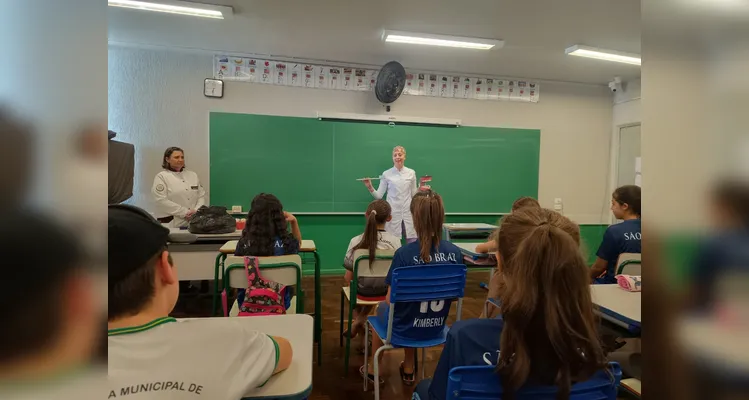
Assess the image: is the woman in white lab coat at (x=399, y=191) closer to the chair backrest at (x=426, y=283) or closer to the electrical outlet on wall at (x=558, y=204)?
the electrical outlet on wall at (x=558, y=204)

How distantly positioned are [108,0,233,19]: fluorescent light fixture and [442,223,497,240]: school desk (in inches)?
129

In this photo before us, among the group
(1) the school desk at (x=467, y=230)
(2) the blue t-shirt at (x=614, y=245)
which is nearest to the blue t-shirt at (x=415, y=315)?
(2) the blue t-shirt at (x=614, y=245)

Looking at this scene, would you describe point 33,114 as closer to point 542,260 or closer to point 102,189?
point 102,189

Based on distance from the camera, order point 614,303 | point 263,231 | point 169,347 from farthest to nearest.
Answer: point 263,231 → point 614,303 → point 169,347

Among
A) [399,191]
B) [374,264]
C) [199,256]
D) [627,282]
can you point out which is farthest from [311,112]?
[627,282]

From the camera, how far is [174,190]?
4.08 meters

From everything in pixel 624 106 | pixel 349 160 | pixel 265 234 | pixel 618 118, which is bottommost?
pixel 265 234

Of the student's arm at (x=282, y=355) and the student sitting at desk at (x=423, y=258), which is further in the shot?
the student sitting at desk at (x=423, y=258)

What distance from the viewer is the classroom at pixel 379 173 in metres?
1.07

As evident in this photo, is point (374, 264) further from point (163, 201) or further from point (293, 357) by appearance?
point (163, 201)

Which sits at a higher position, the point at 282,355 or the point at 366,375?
the point at 282,355

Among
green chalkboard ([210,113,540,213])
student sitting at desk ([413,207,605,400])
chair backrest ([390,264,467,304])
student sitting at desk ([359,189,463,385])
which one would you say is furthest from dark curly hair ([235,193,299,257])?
green chalkboard ([210,113,540,213])

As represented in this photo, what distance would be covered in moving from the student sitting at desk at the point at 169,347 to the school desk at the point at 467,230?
153 inches

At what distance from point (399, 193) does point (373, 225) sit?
239 cm
